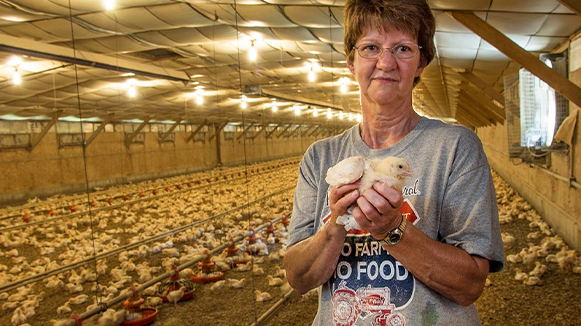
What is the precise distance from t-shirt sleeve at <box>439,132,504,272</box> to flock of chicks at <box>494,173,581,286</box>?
327cm

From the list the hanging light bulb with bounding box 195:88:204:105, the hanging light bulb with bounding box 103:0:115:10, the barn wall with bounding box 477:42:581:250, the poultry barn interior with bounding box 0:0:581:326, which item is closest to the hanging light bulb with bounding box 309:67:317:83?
the poultry barn interior with bounding box 0:0:581:326

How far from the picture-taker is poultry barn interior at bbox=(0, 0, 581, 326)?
2.94m

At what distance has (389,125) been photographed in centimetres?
104

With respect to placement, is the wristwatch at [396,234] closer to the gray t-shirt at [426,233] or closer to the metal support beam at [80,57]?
the gray t-shirt at [426,233]

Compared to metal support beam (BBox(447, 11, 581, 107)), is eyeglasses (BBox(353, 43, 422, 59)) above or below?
below

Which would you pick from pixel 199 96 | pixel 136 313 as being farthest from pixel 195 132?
pixel 136 313

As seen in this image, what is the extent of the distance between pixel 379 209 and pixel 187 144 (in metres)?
6.23

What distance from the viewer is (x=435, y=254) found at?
86 cm

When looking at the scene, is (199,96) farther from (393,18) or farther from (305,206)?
(393,18)

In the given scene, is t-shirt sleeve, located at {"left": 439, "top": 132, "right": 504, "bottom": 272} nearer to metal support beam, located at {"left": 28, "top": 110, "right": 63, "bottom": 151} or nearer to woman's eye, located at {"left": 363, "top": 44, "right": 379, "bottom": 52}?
woman's eye, located at {"left": 363, "top": 44, "right": 379, "bottom": 52}

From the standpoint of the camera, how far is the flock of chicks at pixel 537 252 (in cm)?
375

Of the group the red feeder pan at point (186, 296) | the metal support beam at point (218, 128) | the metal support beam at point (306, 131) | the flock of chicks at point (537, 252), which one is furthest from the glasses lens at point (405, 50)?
the metal support beam at point (306, 131)

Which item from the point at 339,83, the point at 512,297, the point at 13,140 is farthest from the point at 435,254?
the point at 339,83

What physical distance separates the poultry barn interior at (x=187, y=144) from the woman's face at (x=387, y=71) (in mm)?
1770
